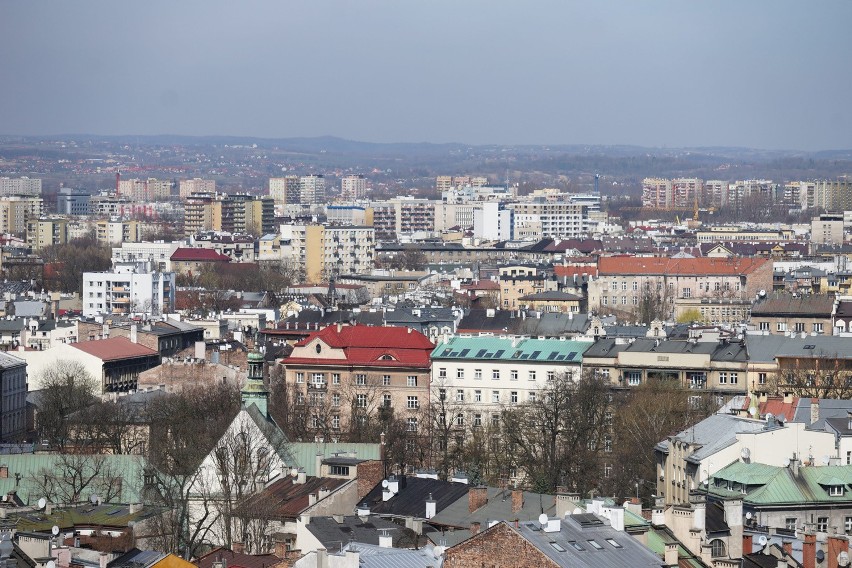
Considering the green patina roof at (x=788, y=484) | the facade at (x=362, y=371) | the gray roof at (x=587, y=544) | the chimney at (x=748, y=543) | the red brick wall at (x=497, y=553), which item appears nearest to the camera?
the red brick wall at (x=497, y=553)

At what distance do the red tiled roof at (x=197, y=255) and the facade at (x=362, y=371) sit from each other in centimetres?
9091

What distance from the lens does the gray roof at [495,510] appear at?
3812 cm

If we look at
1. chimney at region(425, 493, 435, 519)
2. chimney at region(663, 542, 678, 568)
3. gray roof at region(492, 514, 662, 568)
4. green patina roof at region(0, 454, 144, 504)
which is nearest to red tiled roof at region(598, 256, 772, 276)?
green patina roof at region(0, 454, 144, 504)

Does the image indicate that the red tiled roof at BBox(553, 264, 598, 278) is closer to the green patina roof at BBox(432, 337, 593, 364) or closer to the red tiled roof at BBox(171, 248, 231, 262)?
the red tiled roof at BBox(171, 248, 231, 262)

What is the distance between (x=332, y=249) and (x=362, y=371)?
102368 millimetres

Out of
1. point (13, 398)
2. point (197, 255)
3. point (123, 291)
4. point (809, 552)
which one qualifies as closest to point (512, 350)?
point (13, 398)

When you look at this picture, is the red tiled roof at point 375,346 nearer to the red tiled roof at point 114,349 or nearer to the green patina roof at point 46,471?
the red tiled roof at point 114,349

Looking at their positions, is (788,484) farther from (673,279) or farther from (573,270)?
(573,270)

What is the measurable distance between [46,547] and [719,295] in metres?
90.9

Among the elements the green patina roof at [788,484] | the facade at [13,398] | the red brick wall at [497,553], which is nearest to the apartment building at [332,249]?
the facade at [13,398]

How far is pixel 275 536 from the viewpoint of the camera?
3816cm

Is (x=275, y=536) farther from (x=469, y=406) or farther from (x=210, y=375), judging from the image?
(x=210, y=375)

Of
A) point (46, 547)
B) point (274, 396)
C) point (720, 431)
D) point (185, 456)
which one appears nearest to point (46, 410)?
point (274, 396)

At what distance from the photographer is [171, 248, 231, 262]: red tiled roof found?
162 meters
